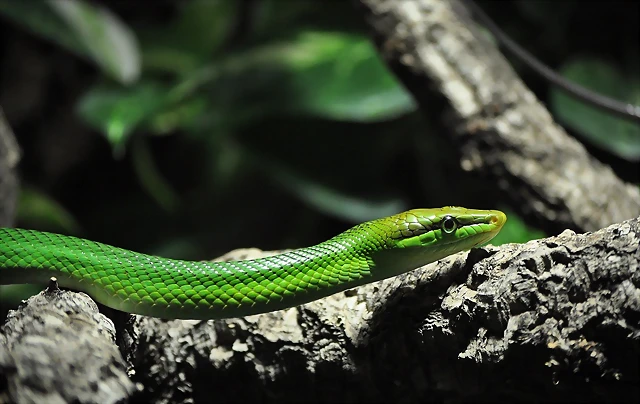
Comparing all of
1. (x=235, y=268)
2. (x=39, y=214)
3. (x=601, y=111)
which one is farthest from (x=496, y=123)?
(x=39, y=214)

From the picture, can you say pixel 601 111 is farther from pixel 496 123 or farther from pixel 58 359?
pixel 58 359

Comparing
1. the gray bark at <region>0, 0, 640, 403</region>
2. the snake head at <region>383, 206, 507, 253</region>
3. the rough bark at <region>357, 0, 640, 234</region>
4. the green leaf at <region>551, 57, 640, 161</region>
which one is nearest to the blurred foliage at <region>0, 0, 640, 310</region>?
the green leaf at <region>551, 57, 640, 161</region>

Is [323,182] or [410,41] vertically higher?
[410,41]

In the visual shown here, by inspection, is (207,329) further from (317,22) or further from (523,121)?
(317,22)

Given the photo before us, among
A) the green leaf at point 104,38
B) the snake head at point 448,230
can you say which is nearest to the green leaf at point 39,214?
the green leaf at point 104,38

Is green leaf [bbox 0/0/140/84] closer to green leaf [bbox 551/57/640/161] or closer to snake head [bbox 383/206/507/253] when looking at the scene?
snake head [bbox 383/206/507/253]

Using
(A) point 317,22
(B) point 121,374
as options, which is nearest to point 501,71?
(A) point 317,22

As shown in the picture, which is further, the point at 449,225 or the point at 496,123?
the point at 496,123
